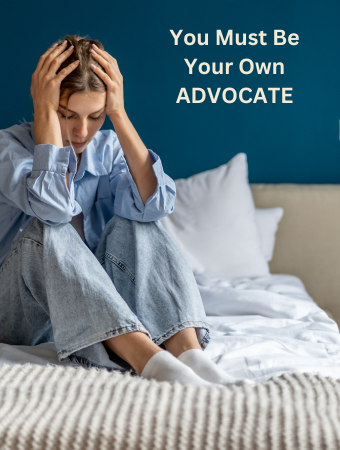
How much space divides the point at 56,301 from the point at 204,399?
1.33 feet

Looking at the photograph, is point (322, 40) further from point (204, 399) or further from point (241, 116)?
point (204, 399)

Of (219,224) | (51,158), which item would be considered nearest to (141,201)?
(51,158)

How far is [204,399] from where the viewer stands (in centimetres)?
65

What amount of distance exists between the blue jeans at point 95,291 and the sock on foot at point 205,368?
8 centimetres

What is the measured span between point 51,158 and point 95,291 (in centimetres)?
34

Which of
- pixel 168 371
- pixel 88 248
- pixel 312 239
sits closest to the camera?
pixel 168 371

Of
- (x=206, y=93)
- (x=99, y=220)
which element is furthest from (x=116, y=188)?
(x=206, y=93)

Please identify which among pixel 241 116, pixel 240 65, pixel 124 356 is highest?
pixel 240 65

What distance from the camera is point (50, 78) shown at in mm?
1142

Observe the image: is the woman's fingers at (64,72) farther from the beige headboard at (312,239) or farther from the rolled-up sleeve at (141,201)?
the beige headboard at (312,239)

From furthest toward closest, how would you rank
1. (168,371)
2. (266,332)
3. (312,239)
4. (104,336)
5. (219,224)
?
(312,239) < (219,224) < (266,332) < (104,336) < (168,371)

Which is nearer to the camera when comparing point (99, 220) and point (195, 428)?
point (195, 428)

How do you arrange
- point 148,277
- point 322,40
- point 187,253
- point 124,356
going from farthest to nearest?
1. point 322,40
2. point 187,253
3. point 148,277
4. point 124,356

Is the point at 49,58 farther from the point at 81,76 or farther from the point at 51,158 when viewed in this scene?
the point at 51,158
